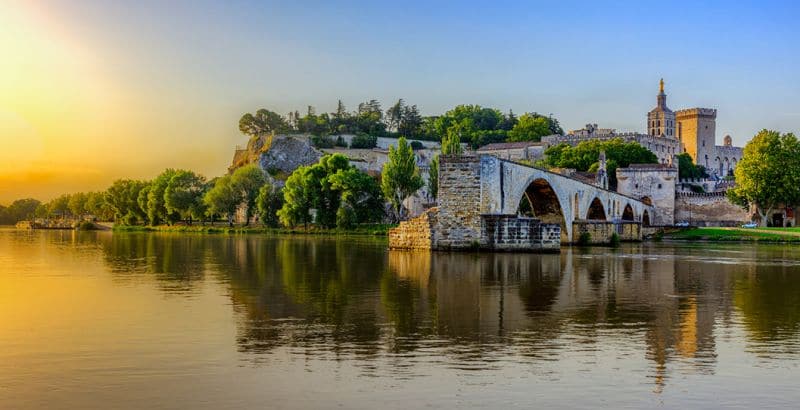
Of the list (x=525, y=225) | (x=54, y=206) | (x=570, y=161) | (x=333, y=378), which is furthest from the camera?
(x=54, y=206)

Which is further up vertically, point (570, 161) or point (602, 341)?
point (570, 161)

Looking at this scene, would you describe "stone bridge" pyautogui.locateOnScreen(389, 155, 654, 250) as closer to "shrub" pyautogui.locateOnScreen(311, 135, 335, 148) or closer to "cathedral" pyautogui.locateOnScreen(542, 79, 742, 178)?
"shrub" pyautogui.locateOnScreen(311, 135, 335, 148)

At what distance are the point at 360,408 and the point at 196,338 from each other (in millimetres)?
4688

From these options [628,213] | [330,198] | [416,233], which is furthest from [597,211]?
[416,233]

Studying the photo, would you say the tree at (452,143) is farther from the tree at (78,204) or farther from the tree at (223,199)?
the tree at (78,204)

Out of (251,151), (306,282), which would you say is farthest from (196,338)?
(251,151)

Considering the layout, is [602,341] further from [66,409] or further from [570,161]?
[570,161]

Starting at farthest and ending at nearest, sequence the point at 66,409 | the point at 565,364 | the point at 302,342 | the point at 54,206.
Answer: the point at 54,206 < the point at 302,342 < the point at 565,364 < the point at 66,409

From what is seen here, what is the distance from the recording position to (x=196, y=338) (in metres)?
12.0

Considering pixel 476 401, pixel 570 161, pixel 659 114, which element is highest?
pixel 659 114

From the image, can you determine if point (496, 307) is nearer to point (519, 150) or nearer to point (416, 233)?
point (416, 233)

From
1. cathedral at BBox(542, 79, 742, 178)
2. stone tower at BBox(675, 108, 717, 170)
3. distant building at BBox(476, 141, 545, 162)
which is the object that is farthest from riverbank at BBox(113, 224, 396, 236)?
stone tower at BBox(675, 108, 717, 170)

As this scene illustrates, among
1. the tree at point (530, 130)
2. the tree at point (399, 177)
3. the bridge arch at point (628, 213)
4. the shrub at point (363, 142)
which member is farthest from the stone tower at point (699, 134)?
the tree at point (399, 177)

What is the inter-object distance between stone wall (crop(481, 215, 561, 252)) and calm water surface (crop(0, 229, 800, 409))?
42.6ft
